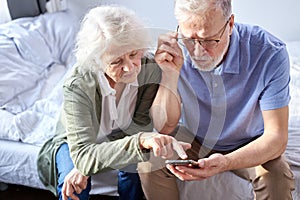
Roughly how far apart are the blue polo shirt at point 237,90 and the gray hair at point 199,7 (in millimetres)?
124

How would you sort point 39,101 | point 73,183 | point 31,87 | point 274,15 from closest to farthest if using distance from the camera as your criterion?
1. point 73,183
2. point 39,101
3. point 31,87
4. point 274,15

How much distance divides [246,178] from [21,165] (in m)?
0.79

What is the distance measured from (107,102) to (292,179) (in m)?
0.59

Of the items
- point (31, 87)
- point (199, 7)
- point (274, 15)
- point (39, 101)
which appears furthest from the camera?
point (274, 15)

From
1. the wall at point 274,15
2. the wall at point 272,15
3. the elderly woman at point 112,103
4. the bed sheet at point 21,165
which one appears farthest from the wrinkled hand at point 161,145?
the wall at point 274,15

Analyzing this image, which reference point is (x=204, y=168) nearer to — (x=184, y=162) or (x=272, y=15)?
(x=184, y=162)

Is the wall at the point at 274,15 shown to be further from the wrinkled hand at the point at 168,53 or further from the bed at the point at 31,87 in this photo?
the wrinkled hand at the point at 168,53

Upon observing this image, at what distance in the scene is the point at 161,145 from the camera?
1203 millimetres

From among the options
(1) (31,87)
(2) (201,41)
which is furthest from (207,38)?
(1) (31,87)

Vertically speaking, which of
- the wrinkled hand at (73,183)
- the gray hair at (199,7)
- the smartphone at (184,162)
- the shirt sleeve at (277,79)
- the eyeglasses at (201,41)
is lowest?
the wrinkled hand at (73,183)

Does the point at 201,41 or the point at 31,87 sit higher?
the point at 201,41

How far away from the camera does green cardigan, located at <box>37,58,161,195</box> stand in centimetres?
129

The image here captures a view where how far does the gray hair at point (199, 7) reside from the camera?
1175 millimetres

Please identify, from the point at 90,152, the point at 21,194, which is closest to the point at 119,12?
the point at 90,152
